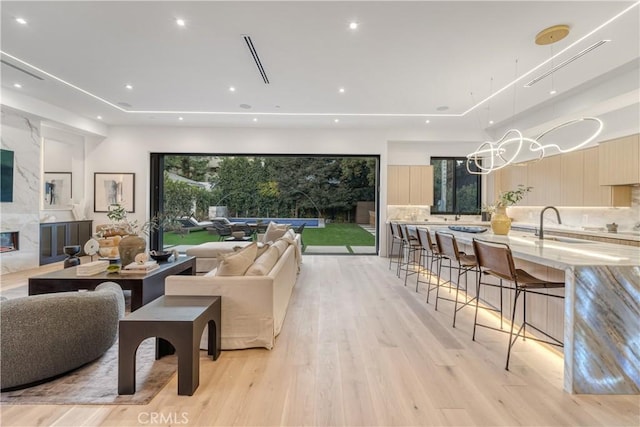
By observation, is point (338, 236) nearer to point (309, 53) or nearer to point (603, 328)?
point (309, 53)

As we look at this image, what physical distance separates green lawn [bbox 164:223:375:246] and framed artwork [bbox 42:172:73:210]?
8.39 feet

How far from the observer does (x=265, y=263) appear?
9.29 feet

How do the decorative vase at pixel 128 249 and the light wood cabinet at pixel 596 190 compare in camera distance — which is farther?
the light wood cabinet at pixel 596 190

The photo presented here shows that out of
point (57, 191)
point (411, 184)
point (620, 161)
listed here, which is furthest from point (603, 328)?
point (57, 191)

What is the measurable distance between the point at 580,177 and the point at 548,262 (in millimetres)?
4132

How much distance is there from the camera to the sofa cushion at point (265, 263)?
2.60 m

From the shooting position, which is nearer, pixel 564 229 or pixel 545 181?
pixel 564 229

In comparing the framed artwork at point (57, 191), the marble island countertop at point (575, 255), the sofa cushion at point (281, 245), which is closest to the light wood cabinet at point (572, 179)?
the marble island countertop at point (575, 255)

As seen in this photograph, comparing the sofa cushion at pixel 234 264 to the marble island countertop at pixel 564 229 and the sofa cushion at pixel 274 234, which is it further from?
the marble island countertop at pixel 564 229

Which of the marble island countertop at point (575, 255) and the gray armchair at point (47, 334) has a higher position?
the marble island countertop at point (575, 255)

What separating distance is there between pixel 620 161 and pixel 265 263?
5172mm

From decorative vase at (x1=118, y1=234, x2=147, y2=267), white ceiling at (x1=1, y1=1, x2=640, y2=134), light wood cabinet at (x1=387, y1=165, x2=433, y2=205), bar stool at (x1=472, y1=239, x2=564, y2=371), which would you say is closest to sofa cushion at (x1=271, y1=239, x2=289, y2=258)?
decorative vase at (x1=118, y1=234, x2=147, y2=267)

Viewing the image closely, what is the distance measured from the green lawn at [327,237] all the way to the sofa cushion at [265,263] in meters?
5.98

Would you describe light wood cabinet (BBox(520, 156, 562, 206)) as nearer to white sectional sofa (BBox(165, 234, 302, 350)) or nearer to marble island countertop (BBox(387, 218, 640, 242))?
marble island countertop (BBox(387, 218, 640, 242))
